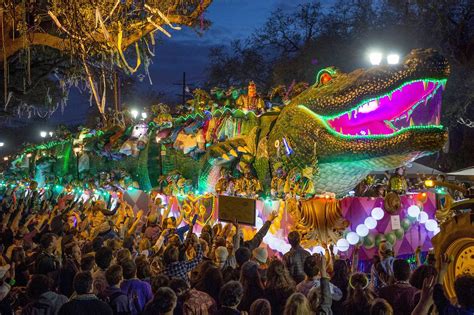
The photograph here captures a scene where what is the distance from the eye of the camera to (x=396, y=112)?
31.9 ft

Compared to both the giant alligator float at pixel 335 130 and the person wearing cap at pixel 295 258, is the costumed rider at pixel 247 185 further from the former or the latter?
the person wearing cap at pixel 295 258

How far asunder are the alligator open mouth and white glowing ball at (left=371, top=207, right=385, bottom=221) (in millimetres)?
1268

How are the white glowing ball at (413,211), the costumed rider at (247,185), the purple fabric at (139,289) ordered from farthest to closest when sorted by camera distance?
the costumed rider at (247,185) → the white glowing ball at (413,211) → the purple fabric at (139,289)

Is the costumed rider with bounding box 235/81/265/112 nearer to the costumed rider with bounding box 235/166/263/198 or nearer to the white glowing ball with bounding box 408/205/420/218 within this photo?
the costumed rider with bounding box 235/166/263/198

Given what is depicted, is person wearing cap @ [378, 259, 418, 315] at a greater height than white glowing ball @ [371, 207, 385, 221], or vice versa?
white glowing ball @ [371, 207, 385, 221]

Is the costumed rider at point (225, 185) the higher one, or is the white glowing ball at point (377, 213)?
the costumed rider at point (225, 185)

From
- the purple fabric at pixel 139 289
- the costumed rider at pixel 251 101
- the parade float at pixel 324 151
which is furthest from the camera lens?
the costumed rider at pixel 251 101

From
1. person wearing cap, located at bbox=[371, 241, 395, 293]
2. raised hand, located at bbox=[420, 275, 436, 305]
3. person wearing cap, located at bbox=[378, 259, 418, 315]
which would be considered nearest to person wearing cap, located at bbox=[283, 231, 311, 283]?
person wearing cap, located at bbox=[371, 241, 395, 293]

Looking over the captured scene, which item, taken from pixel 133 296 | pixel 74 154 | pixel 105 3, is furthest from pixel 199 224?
pixel 74 154

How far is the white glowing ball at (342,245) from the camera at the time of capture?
962cm

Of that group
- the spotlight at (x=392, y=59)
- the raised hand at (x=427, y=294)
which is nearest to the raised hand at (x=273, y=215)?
the spotlight at (x=392, y=59)

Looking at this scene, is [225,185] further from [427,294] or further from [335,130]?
[427,294]

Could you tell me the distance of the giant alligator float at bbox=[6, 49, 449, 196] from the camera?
930 centimetres

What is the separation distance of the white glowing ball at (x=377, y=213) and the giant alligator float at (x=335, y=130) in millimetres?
796
